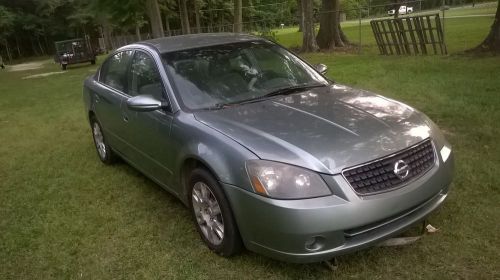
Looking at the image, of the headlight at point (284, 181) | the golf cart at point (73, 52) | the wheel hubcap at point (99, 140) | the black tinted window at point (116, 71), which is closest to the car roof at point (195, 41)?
the black tinted window at point (116, 71)

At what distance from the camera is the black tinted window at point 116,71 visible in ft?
16.5

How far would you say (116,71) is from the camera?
5312 millimetres

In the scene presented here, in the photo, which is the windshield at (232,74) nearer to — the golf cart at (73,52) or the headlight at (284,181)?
the headlight at (284,181)

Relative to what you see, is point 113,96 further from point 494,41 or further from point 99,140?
point 494,41

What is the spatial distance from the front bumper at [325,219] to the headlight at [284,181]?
1.6 inches

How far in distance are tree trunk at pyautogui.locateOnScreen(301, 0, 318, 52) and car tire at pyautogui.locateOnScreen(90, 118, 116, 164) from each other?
13482 mm

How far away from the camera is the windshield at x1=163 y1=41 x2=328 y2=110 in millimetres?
3970

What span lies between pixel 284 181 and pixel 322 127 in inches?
22.6

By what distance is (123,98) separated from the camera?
15.9 feet

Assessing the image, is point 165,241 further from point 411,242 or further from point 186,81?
point 411,242

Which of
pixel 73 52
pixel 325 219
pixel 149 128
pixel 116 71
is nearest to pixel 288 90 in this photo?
pixel 149 128

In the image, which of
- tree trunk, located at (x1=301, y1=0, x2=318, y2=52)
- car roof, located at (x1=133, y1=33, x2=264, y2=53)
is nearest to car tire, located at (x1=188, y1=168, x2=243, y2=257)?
car roof, located at (x1=133, y1=33, x2=264, y2=53)

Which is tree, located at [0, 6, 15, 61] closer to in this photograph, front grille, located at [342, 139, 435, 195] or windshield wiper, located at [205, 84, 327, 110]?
windshield wiper, located at [205, 84, 327, 110]

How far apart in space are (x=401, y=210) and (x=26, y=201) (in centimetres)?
408
